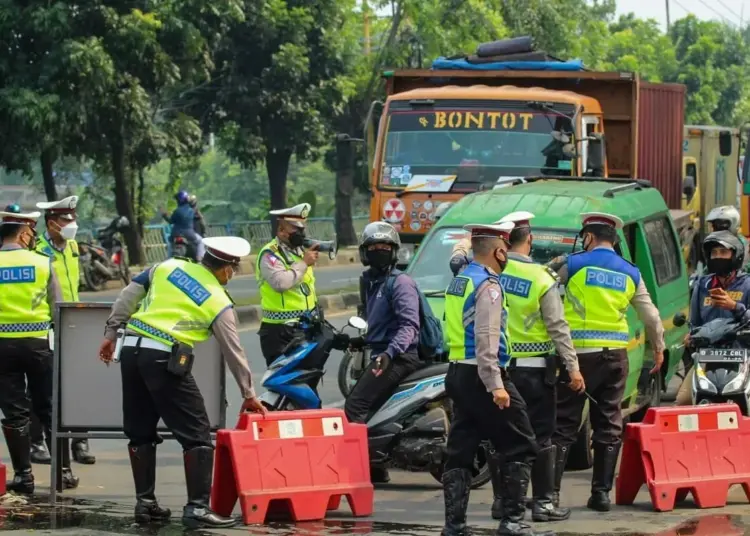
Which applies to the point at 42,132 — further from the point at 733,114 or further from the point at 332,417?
the point at 733,114

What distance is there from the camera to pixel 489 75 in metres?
19.3

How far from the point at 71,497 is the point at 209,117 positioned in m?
27.0

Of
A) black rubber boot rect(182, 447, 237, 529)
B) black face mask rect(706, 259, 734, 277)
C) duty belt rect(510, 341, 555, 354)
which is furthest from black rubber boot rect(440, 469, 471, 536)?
black face mask rect(706, 259, 734, 277)

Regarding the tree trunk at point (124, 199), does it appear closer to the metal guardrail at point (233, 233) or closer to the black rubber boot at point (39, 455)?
Result: the metal guardrail at point (233, 233)

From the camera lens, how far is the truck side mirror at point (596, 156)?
17.8 metres

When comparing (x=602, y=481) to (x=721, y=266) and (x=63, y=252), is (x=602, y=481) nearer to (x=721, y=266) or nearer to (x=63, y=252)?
(x=721, y=266)

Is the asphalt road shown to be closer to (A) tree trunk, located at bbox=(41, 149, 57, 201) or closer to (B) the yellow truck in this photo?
(A) tree trunk, located at bbox=(41, 149, 57, 201)

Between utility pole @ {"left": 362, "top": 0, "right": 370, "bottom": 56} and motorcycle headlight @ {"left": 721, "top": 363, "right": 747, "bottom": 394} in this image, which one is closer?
motorcycle headlight @ {"left": 721, "top": 363, "right": 747, "bottom": 394}

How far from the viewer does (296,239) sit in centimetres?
1051

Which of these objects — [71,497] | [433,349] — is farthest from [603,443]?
[71,497]

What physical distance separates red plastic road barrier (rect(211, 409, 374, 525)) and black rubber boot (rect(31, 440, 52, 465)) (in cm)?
222

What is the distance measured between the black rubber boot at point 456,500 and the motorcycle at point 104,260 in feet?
56.9

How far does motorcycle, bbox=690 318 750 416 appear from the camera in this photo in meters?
10.2

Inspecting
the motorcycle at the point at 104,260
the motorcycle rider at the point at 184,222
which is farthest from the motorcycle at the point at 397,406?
the motorcycle rider at the point at 184,222
